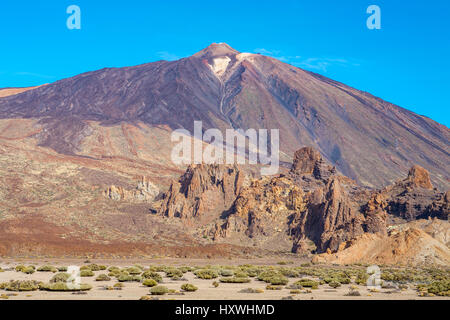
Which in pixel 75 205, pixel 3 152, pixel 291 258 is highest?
pixel 3 152

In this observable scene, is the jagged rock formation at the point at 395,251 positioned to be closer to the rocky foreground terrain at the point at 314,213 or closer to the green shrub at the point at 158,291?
the rocky foreground terrain at the point at 314,213

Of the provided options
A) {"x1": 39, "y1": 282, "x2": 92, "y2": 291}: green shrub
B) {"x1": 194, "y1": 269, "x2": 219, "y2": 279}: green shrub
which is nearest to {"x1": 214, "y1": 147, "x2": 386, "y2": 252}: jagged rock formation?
{"x1": 194, "y1": 269, "x2": 219, "y2": 279}: green shrub

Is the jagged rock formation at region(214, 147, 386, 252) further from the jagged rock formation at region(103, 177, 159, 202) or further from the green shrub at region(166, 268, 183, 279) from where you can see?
the green shrub at region(166, 268, 183, 279)

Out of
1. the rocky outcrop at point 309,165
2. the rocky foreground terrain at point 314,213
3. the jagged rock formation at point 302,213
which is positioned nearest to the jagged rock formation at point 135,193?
the rocky foreground terrain at point 314,213
